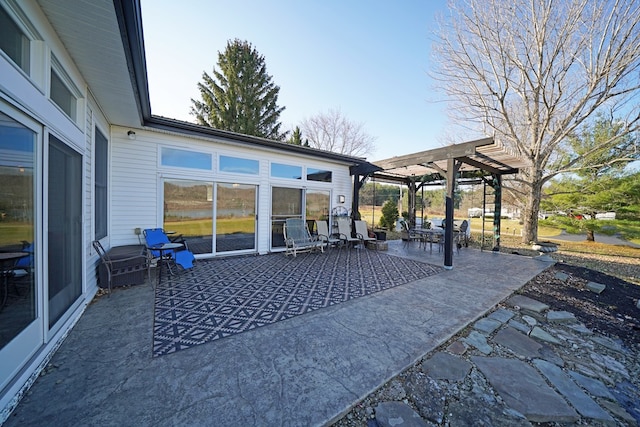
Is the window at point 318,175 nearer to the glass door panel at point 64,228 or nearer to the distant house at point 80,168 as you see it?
the distant house at point 80,168

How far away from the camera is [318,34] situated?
8.73 m

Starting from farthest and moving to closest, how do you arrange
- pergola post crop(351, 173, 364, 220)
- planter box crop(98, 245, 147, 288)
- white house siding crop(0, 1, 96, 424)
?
pergola post crop(351, 173, 364, 220) → planter box crop(98, 245, 147, 288) → white house siding crop(0, 1, 96, 424)

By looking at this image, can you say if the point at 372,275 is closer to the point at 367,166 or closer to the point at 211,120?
the point at 367,166

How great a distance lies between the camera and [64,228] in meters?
2.72

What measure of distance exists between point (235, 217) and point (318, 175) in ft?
9.97

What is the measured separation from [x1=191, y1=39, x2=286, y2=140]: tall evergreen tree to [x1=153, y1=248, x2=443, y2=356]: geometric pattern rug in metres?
12.3

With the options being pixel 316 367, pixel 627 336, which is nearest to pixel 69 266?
pixel 316 367

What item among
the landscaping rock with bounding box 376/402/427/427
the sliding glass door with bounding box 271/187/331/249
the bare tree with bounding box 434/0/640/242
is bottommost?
the landscaping rock with bounding box 376/402/427/427

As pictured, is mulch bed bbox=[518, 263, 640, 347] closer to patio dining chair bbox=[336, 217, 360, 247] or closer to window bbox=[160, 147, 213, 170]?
patio dining chair bbox=[336, 217, 360, 247]

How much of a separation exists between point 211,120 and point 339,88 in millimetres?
8388

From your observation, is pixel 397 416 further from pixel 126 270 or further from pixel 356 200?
pixel 356 200

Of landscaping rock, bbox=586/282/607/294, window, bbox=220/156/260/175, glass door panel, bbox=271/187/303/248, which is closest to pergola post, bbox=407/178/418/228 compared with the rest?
glass door panel, bbox=271/187/303/248

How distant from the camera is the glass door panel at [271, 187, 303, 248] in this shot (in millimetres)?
7162

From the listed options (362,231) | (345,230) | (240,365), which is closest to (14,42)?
(240,365)
